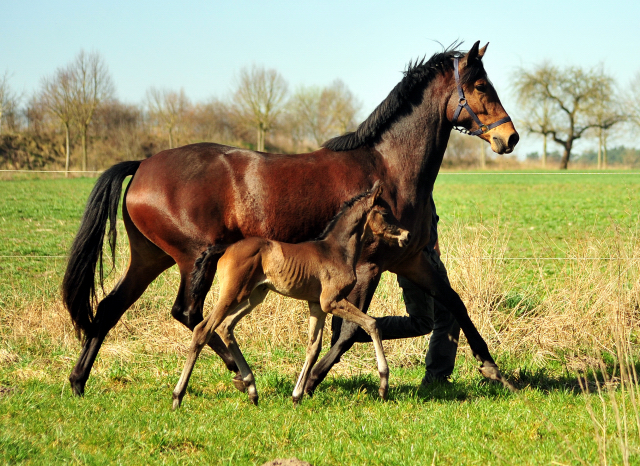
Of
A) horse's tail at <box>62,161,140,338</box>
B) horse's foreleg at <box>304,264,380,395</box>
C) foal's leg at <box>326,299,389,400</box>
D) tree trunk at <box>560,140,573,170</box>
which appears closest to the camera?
foal's leg at <box>326,299,389,400</box>

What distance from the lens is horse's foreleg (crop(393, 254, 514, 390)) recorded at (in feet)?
16.0

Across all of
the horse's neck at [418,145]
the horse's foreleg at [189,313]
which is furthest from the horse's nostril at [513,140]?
the horse's foreleg at [189,313]

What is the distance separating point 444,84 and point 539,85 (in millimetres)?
61102

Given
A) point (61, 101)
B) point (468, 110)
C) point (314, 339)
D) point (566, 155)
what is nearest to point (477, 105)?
point (468, 110)

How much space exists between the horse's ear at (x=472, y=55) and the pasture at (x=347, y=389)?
5.80ft

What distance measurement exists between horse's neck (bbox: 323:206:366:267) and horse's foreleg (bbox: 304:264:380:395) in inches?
11.1

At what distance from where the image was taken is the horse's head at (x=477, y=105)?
4773mm

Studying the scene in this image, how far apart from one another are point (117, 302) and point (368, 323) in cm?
212

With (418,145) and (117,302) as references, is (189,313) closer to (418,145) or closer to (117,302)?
(117,302)

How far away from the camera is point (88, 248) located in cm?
502

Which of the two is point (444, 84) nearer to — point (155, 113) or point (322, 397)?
point (322, 397)

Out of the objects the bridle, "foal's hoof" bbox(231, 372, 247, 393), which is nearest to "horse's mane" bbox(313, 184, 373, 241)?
the bridle

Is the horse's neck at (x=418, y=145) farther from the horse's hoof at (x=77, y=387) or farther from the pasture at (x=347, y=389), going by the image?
the horse's hoof at (x=77, y=387)

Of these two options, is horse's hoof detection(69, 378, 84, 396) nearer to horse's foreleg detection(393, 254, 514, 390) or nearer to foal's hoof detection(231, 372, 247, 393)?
foal's hoof detection(231, 372, 247, 393)
